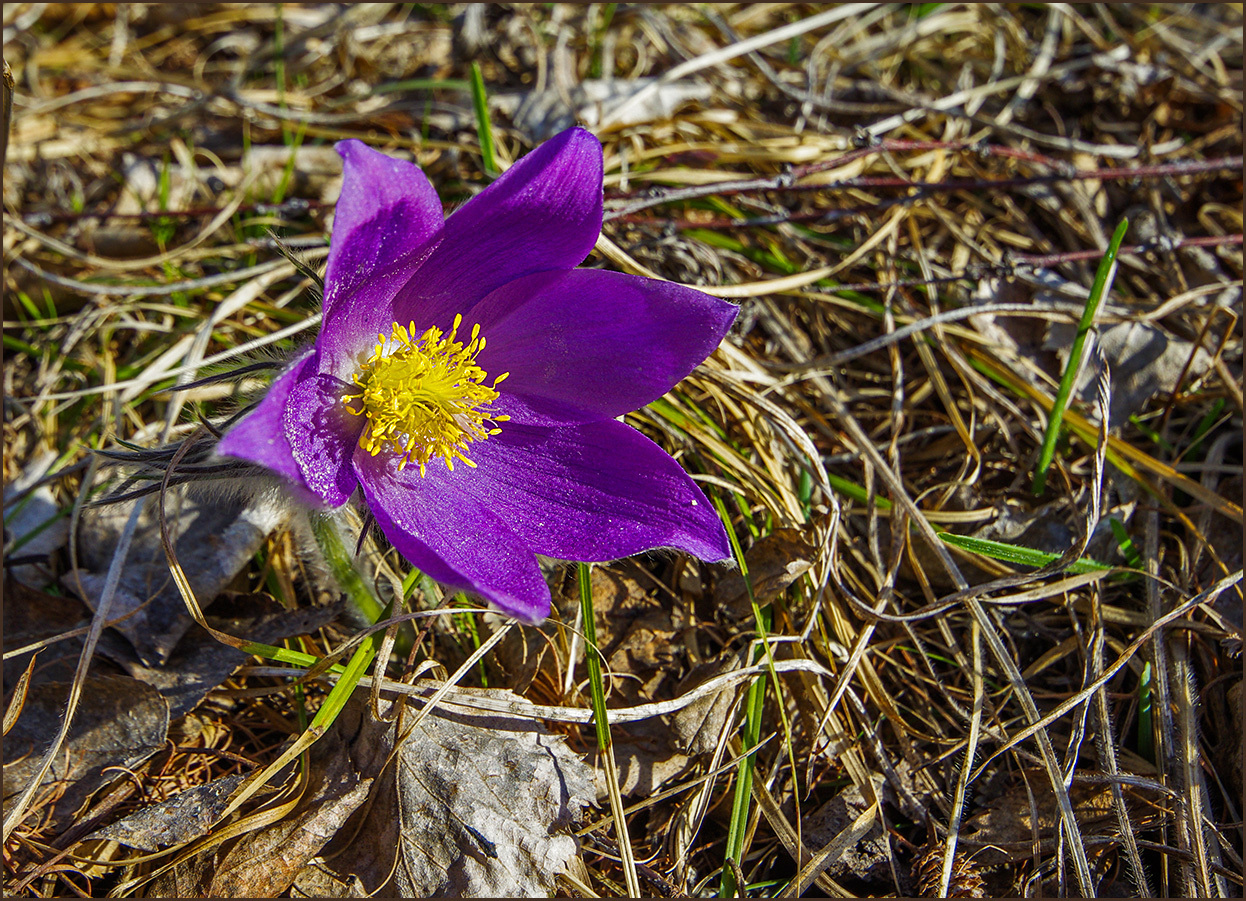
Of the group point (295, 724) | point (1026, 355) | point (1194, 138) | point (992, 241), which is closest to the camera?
point (295, 724)

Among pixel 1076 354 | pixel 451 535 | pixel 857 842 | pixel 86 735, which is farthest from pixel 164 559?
pixel 1076 354

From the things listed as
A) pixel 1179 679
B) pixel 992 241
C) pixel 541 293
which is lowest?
pixel 1179 679

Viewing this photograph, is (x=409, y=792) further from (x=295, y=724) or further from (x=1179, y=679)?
(x=1179, y=679)

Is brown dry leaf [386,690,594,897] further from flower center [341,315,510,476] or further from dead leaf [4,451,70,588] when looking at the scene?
dead leaf [4,451,70,588]

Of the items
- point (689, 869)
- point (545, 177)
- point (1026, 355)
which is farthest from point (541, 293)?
point (1026, 355)

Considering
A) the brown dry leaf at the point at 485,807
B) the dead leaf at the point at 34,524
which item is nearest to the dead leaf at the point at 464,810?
the brown dry leaf at the point at 485,807

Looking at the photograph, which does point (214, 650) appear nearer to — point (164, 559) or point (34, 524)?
point (164, 559)

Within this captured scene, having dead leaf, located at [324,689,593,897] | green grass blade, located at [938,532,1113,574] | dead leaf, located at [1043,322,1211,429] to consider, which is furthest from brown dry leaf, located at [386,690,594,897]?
dead leaf, located at [1043,322,1211,429]

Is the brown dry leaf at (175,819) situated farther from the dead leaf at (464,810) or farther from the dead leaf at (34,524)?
the dead leaf at (34,524)
